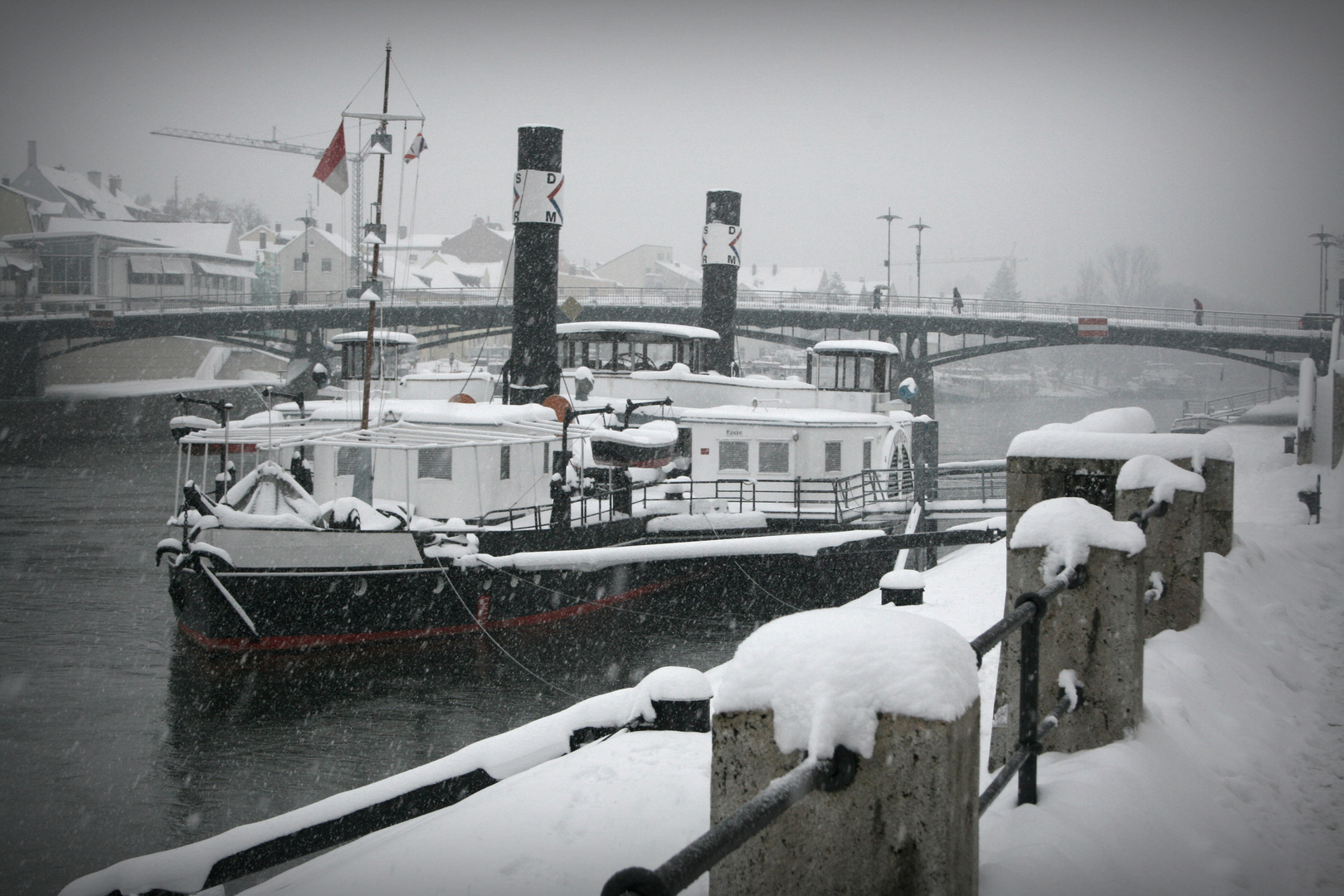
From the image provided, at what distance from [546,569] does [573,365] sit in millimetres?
9130

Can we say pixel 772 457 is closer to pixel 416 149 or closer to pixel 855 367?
pixel 855 367

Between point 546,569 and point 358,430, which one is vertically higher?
point 358,430

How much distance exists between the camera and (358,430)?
15625 millimetres

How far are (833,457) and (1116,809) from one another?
17611mm

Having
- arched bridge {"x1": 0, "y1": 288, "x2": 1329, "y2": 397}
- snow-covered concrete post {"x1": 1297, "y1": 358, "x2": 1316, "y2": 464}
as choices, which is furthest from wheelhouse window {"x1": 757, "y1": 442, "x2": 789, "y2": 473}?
arched bridge {"x1": 0, "y1": 288, "x2": 1329, "y2": 397}

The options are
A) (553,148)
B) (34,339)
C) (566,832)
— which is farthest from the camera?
(34,339)

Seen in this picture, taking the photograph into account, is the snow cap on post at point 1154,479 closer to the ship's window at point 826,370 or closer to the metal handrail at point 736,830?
the metal handrail at point 736,830

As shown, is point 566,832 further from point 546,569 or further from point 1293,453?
point 1293,453

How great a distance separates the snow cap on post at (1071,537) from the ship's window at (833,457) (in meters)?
16.9

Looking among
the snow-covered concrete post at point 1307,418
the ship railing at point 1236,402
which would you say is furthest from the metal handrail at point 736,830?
the ship railing at point 1236,402

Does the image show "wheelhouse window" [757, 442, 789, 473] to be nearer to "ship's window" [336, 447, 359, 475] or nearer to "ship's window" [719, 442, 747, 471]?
"ship's window" [719, 442, 747, 471]

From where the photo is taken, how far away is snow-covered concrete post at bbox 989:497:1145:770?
350 cm

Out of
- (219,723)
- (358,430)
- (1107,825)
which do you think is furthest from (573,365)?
(1107,825)

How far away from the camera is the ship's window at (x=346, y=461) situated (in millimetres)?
17297
